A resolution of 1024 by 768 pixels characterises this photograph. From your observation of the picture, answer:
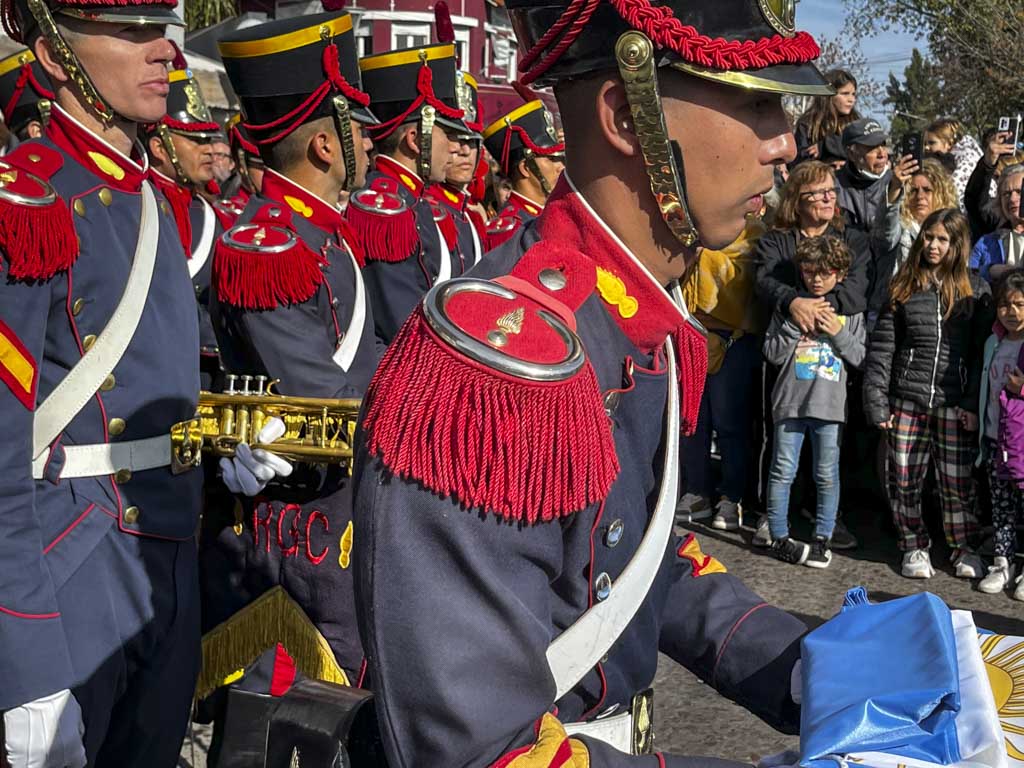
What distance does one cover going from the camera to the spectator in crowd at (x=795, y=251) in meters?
6.90

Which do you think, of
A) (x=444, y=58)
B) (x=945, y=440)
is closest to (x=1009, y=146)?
(x=945, y=440)

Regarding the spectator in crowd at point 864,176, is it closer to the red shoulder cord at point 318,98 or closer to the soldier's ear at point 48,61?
the red shoulder cord at point 318,98

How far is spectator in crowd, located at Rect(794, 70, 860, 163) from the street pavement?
242cm

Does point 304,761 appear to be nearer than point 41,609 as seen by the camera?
Yes

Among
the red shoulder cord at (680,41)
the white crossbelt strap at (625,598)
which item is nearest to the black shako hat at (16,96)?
the red shoulder cord at (680,41)

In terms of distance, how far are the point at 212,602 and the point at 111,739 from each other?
639mm

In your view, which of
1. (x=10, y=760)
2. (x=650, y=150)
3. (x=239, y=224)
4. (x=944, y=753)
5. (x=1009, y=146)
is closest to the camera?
(x=944, y=753)

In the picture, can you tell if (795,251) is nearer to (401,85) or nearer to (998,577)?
(998,577)

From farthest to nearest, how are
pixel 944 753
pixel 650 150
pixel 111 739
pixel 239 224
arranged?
pixel 239 224 < pixel 111 739 < pixel 650 150 < pixel 944 753

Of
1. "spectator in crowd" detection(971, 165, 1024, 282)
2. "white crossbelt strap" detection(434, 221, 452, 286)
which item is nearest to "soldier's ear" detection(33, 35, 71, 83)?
"white crossbelt strap" detection(434, 221, 452, 286)

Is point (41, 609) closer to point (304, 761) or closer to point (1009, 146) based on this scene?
point (304, 761)

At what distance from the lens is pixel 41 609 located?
2.68m

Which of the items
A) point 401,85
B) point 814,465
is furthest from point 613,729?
point 814,465

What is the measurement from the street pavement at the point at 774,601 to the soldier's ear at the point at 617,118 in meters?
2.75
